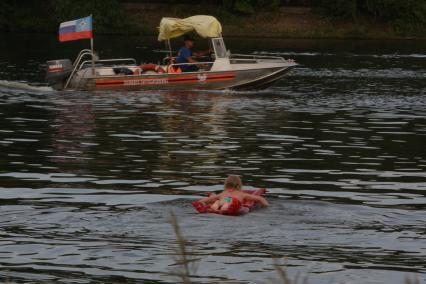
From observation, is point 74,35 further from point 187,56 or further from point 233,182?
point 233,182

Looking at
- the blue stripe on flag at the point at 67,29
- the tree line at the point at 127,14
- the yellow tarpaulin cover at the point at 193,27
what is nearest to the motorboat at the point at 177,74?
the yellow tarpaulin cover at the point at 193,27

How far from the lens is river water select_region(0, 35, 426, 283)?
13.9m

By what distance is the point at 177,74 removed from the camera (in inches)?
1531

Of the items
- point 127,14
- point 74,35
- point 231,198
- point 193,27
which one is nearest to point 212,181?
point 231,198

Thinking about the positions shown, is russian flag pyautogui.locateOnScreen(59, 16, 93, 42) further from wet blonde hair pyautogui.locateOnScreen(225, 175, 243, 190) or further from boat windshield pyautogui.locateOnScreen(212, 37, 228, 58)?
wet blonde hair pyautogui.locateOnScreen(225, 175, 243, 190)

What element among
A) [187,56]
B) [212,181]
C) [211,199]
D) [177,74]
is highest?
[187,56]

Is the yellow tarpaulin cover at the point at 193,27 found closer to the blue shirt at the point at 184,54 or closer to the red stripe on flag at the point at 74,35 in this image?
the blue shirt at the point at 184,54

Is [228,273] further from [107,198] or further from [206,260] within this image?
[107,198]

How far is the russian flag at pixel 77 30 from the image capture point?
133 ft

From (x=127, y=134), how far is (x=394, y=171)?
849 centimetres

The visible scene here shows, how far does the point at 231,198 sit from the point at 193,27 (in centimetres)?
2469

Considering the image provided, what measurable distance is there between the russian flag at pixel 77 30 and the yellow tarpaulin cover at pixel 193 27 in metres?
2.88

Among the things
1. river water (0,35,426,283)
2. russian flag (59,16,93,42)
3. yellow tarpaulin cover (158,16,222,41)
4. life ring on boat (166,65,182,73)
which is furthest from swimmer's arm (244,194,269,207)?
russian flag (59,16,93,42)

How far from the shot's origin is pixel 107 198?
734 inches
